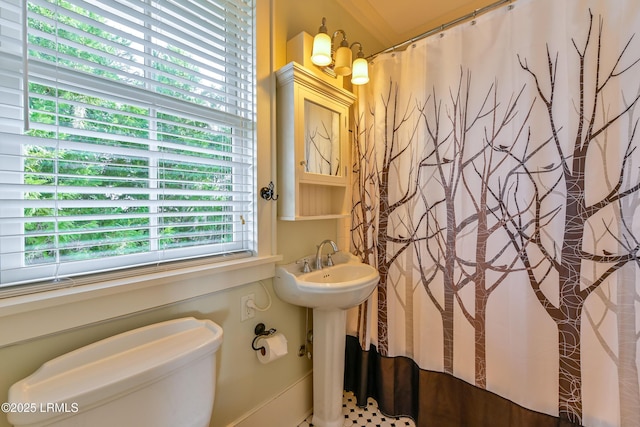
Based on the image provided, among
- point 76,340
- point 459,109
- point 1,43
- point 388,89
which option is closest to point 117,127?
point 1,43

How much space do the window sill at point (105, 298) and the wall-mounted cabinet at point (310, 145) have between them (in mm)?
429

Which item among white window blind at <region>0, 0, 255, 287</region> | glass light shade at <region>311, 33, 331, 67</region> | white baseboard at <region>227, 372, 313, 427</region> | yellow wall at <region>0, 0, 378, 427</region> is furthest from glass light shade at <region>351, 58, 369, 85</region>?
white baseboard at <region>227, 372, 313, 427</region>

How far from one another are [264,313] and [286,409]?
589 mm

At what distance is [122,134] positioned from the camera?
889 mm

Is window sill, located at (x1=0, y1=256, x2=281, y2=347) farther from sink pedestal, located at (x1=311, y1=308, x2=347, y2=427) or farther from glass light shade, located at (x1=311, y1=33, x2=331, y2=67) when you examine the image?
glass light shade, located at (x1=311, y1=33, x2=331, y2=67)

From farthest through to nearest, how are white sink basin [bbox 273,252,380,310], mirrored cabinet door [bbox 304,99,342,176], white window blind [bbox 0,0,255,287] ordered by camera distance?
mirrored cabinet door [bbox 304,99,342,176] < white sink basin [bbox 273,252,380,310] < white window blind [bbox 0,0,255,287]

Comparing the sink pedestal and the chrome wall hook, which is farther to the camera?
the sink pedestal

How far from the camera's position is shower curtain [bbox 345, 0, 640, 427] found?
102cm

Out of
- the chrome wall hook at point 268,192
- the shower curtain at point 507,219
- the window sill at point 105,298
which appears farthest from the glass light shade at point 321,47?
the window sill at point 105,298

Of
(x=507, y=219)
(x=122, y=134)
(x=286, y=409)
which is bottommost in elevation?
(x=286, y=409)

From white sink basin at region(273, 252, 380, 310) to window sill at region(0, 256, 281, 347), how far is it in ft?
0.70

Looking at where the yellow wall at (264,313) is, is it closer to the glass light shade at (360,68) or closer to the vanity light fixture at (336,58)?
the vanity light fixture at (336,58)

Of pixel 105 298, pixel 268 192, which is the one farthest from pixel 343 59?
pixel 105 298

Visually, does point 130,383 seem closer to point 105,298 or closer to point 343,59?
point 105,298
